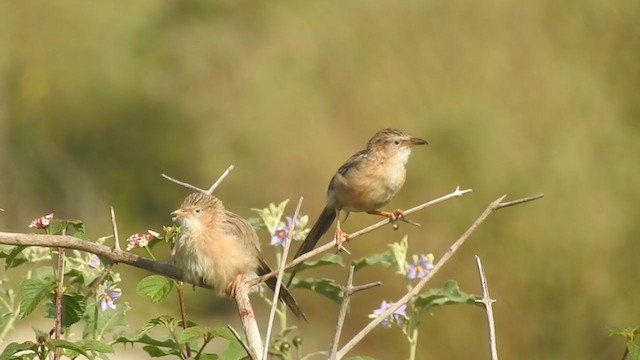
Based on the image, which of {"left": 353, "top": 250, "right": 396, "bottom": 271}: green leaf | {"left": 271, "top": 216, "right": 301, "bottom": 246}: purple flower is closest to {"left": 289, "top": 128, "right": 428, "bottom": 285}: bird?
{"left": 271, "top": 216, "right": 301, "bottom": 246}: purple flower

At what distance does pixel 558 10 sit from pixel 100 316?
933 centimetres

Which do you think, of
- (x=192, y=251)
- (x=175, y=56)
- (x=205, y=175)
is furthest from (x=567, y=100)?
(x=192, y=251)

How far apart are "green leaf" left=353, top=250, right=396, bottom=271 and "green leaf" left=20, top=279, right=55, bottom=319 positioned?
3.59 ft

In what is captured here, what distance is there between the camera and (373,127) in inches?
476

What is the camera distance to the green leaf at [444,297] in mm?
3563

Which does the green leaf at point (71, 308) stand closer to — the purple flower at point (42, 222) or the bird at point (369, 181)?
the purple flower at point (42, 222)

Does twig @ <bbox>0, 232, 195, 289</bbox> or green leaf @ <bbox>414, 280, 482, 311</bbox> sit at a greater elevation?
green leaf @ <bbox>414, 280, 482, 311</bbox>

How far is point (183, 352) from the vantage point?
9.93 ft

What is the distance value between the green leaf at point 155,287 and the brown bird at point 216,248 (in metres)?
0.22

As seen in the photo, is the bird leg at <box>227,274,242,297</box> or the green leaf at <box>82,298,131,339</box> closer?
the green leaf at <box>82,298,131,339</box>

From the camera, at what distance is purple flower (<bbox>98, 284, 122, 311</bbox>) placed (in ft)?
11.3

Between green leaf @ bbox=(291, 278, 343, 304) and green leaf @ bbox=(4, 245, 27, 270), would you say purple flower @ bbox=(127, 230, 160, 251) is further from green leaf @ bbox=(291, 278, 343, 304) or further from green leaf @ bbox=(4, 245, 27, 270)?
green leaf @ bbox=(291, 278, 343, 304)

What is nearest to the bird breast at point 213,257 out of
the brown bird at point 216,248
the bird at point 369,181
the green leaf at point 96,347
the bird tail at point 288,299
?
the brown bird at point 216,248

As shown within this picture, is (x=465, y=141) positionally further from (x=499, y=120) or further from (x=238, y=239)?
(x=238, y=239)
